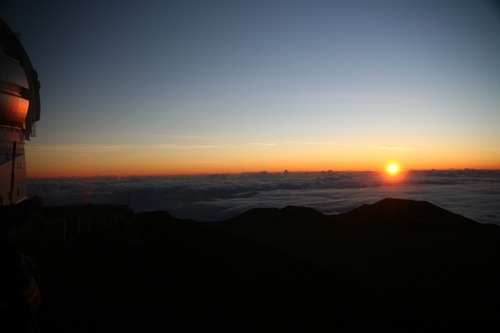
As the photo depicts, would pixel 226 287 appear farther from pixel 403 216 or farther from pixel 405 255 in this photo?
pixel 403 216

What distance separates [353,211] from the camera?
7050 centimetres

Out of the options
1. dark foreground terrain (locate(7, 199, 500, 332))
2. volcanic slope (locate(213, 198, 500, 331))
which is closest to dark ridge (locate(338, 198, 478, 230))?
volcanic slope (locate(213, 198, 500, 331))

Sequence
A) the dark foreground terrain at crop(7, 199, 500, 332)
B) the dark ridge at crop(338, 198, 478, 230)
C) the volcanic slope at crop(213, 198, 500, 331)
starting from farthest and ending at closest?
the dark ridge at crop(338, 198, 478, 230), the volcanic slope at crop(213, 198, 500, 331), the dark foreground terrain at crop(7, 199, 500, 332)

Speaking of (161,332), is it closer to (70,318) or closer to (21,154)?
(70,318)

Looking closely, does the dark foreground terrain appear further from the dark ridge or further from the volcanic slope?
the dark ridge

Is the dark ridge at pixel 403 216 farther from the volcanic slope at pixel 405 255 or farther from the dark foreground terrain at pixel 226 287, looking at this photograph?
the dark foreground terrain at pixel 226 287

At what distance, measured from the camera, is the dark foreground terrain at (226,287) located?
9430 millimetres

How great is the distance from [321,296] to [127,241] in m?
9.59

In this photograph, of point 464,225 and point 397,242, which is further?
point 464,225

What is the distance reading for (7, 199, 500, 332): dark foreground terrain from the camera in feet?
30.9

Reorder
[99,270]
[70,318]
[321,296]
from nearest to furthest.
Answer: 1. [70,318]
2. [99,270]
3. [321,296]

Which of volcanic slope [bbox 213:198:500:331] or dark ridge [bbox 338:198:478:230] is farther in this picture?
dark ridge [bbox 338:198:478:230]

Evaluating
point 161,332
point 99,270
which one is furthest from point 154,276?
point 161,332

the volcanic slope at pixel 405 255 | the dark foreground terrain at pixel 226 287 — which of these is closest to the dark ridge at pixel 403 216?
the volcanic slope at pixel 405 255
